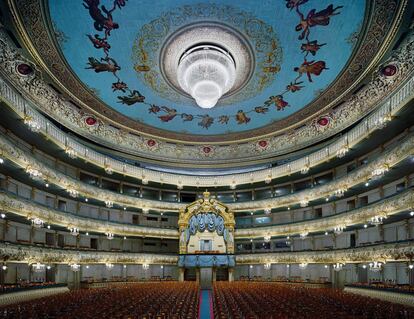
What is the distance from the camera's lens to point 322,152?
29.3m

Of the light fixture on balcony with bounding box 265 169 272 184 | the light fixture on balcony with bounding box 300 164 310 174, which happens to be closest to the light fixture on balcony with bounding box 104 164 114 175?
the light fixture on balcony with bounding box 265 169 272 184

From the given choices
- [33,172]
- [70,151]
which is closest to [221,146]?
[70,151]

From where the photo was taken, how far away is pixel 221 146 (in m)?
36.6

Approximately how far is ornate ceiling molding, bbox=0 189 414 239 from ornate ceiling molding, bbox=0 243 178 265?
6.50 feet

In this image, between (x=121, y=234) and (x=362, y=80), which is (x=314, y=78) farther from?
(x=121, y=234)

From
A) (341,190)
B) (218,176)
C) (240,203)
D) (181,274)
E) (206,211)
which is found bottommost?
(181,274)

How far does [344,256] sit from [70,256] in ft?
67.9

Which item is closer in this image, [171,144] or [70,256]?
[70,256]

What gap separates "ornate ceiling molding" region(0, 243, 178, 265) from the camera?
18.8 m

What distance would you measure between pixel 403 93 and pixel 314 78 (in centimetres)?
730

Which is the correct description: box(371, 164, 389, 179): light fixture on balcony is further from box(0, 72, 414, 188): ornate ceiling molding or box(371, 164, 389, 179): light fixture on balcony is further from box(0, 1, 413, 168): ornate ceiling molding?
box(0, 1, 413, 168): ornate ceiling molding

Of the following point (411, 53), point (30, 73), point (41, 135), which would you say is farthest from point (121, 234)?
point (411, 53)

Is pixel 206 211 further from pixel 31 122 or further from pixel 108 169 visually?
pixel 31 122

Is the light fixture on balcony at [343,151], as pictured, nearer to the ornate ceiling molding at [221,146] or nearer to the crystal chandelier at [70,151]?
the ornate ceiling molding at [221,146]
